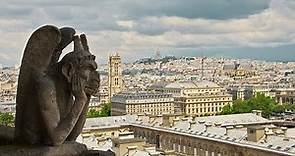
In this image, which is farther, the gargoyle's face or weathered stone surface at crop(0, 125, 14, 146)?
weathered stone surface at crop(0, 125, 14, 146)

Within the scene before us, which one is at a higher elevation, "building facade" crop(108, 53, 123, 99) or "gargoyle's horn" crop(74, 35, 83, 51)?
"gargoyle's horn" crop(74, 35, 83, 51)

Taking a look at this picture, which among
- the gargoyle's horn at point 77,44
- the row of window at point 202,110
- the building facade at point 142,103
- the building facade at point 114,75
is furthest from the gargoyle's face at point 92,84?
Answer: the building facade at point 114,75

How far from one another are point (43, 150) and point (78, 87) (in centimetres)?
62

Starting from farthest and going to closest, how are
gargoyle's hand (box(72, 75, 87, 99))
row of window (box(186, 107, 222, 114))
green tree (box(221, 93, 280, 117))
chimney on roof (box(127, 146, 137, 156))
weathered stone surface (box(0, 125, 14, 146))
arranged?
row of window (box(186, 107, 222, 114)) < green tree (box(221, 93, 280, 117)) < chimney on roof (box(127, 146, 137, 156)) < weathered stone surface (box(0, 125, 14, 146)) < gargoyle's hand (box(72, 75, 87, 99))

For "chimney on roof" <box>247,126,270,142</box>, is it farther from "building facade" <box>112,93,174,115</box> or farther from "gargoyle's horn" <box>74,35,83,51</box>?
"building facade" <box>112,93,174,115</box>

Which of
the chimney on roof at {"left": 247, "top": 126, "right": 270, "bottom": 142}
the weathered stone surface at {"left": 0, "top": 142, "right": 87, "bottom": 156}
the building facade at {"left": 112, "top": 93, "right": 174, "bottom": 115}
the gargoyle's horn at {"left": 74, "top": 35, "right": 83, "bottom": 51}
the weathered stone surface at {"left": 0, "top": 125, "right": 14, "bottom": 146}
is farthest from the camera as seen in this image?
the building facade at {"left": 112, "top": 93, "right": 174, "bottom": 115}

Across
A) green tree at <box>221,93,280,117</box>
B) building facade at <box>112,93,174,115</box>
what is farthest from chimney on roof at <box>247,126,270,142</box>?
building facade at <box>112,93,174,115</box>

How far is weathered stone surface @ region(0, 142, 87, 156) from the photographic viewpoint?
16.6 ft

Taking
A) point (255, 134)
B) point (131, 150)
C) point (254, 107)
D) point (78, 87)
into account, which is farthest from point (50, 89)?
point (254, 107)

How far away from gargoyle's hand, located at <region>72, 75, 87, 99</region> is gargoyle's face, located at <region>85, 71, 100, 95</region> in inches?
1.7

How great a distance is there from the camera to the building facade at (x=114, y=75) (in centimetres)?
11075

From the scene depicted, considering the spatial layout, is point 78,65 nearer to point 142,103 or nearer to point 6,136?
point 6,136

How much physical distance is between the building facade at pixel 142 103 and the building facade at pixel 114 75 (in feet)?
58.7

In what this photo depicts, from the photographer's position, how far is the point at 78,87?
5.25 m
